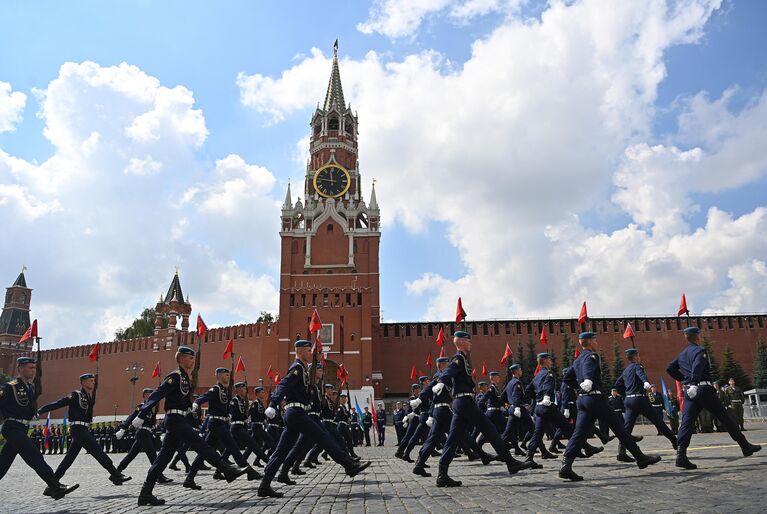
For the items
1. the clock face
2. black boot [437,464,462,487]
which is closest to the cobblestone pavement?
black boot [437,464,462,487]

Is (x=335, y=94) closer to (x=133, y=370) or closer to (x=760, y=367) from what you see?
(x=133, y=370)

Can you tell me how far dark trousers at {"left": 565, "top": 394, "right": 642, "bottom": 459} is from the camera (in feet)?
23.3

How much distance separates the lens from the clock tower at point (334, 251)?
43.2 meters

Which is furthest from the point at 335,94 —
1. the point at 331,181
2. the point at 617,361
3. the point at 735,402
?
the point at 735,402

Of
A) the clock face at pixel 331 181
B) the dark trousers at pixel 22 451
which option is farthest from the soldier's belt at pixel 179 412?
the clock face at pixel 331 181

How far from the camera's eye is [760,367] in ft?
138

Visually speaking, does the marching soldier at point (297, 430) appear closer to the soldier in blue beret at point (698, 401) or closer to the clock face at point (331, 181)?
the soldier in blue beret at point (698, 401)

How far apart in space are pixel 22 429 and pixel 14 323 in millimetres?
72062

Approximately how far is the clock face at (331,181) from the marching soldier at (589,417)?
47.2 meters

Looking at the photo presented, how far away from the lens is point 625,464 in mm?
8406

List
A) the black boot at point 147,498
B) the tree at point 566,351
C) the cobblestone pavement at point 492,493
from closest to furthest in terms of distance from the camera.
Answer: the cobblestone pavement at point 492,493 < the black boot at point 147,498 < the tree at point 566,351

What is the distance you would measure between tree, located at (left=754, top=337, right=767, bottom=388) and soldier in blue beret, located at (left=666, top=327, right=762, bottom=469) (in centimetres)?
4144

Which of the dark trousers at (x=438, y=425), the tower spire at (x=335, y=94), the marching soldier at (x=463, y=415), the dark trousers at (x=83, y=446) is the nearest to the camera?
the marching soldier at (x=463, y=415)

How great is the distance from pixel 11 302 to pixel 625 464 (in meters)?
78.8
